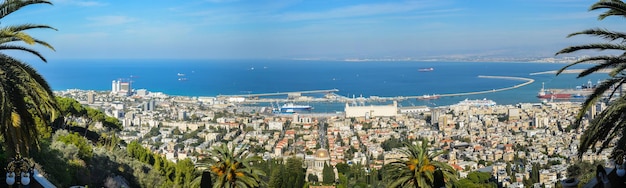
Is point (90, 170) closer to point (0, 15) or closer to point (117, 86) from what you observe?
point (0, 15)

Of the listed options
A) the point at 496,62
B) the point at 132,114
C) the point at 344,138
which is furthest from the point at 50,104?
the point at 496,62

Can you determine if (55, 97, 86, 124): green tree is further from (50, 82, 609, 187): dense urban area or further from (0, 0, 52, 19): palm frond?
(0, 0, 52, 19): palm frond

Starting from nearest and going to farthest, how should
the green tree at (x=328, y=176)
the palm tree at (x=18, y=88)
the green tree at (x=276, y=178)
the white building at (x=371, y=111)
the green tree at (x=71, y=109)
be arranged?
the palm tree at (x=18, y=88) → the green tree at (x=276, y=178) → the green tree at (x=71, y=109) → the green tree at (x=328, y=176) → the white building at (x=371, y=111)

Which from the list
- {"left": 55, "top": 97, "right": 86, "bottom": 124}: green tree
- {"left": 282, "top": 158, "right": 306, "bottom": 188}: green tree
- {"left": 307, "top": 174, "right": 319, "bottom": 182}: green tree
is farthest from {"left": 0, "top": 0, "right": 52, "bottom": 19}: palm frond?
{"left": 307, "top": 174, "right": 319, "bottom": 182}: green tree

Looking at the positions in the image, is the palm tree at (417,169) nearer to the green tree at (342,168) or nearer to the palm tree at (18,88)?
the palm tree at (18,88)

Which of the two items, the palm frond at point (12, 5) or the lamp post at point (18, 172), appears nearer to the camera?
the lamp post at point (18, 172)

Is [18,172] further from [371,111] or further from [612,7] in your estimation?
[371,111]

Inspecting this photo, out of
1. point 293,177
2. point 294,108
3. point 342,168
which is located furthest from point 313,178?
point 294,108

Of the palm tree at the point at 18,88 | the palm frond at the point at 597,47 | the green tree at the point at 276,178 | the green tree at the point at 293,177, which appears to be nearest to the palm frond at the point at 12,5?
the palm tree at the point at 18,88
